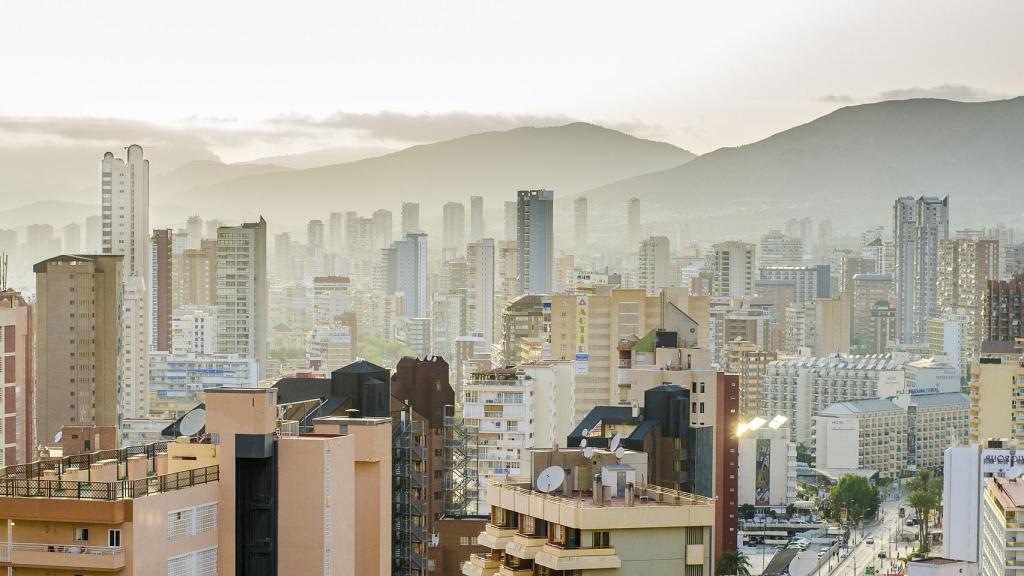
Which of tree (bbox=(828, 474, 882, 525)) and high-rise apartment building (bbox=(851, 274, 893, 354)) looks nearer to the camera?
tree (bbox=(828, 474, 882, 525))

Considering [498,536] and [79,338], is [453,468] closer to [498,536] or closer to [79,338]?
[498,536]

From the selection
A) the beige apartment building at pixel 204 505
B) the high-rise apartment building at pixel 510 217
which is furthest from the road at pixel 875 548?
the high-rise apartment building at pixel 510 217

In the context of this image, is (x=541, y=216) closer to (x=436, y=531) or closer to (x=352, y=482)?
(x=436, y=531)

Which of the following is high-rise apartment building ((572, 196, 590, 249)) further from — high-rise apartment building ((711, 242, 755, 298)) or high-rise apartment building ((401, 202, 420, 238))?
high-rise apartment building ((711, 242, 755, 298))

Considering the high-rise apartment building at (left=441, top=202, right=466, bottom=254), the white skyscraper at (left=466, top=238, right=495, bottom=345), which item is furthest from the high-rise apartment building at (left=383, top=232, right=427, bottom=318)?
the high-rise apartment building at (left=441, top=202, right=466, bottom=254)

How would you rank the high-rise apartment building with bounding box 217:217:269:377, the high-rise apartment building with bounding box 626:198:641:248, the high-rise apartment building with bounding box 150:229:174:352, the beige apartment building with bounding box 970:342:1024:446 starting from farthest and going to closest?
1. the high-rise apartment building with bounding box 626:198:641:248
2. the high-rise apartment building with bounding box 150:229:174:352
3. the high-rise apartment building with bounding box 217:217:269:377
4. the beige apartment building with bounding box 970:342:1024:446

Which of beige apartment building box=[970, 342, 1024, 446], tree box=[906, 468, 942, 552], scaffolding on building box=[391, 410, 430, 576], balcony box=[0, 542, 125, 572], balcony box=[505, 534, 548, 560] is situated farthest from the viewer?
tree box=[906, 468, 942, 552]

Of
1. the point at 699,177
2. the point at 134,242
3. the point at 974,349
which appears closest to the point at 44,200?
the point at 134,242
